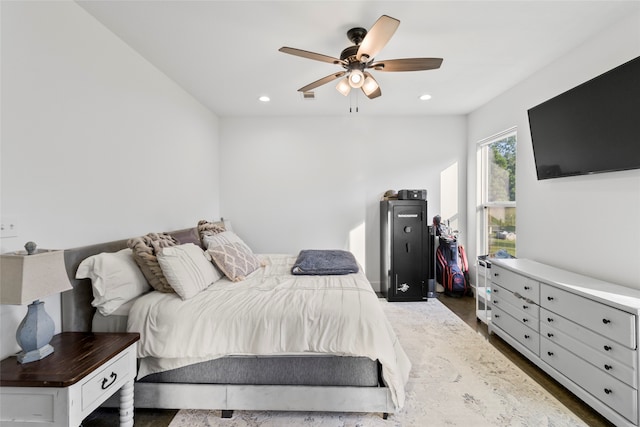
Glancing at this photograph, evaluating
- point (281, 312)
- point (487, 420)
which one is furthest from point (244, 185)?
point (487, 420)

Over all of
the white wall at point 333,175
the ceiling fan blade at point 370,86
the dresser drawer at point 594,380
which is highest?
the ceiling fan blade at point 370,86

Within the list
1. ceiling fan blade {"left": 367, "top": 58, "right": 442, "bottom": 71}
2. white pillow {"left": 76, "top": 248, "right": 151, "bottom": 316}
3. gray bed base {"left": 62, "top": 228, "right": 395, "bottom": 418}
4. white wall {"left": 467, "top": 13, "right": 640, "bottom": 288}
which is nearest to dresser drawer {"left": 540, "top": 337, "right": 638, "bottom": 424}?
white wall {"left": 467, "top": 13, "right": 640, "bottom": 288}

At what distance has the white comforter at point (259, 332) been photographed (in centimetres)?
160

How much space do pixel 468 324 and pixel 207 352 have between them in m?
2.66

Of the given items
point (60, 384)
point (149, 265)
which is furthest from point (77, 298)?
point (60, 384)

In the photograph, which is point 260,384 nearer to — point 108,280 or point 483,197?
point 108,280

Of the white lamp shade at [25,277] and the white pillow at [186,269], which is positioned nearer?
the white lamp shade at [25,277]

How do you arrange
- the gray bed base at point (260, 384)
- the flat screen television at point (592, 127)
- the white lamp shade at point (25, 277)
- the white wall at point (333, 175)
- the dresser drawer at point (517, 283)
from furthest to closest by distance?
the white wall at point (333, 175)
the dresser drawer at point (517, 283)
the flat screen television at point (592, 127)
the gray bed base at point (260, 384)
the white lamp shade at point (25, 277)

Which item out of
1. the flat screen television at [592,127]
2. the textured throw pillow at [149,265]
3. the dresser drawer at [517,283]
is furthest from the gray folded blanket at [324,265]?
the flat screen television at [592,127]

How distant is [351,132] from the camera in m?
4.11

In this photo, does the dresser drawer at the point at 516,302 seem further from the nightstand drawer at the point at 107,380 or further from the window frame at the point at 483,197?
the nightstand drawer at the point at 107,380

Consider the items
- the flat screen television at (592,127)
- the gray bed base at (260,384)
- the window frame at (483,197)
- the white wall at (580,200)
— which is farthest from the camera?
the window frame at (483,197)

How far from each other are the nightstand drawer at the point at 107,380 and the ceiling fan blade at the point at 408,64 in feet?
7.87

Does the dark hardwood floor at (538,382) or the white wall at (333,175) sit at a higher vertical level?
the white wall at (333,175)
